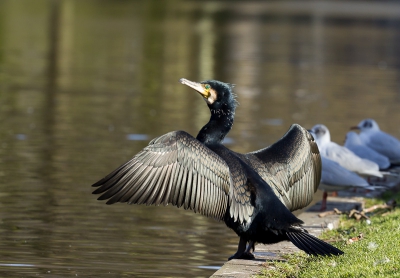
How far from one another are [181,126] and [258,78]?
10154 mm

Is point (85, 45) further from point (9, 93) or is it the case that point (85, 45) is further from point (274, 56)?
point (9, 93)

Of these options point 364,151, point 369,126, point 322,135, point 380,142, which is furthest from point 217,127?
point 369,126

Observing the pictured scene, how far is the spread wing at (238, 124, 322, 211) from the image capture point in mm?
7285

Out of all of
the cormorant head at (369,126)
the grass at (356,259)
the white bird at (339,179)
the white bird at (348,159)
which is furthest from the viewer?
the cormorant head at (369,126)

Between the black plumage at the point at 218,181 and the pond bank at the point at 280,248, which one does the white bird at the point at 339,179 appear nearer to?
the pond bank at the point at 280,248

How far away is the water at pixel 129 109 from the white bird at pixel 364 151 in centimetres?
245

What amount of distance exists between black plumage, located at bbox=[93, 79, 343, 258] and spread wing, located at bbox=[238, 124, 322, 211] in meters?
0.01

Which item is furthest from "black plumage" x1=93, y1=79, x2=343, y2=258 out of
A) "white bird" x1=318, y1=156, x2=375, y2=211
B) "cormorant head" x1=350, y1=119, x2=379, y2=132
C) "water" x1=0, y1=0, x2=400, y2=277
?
"cormorant head" x1=350, y1=119, x2=379, y2=132

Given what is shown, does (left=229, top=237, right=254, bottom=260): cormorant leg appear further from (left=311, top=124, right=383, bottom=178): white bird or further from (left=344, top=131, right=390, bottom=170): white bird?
(left=344, top=131, right=390, bottom=170): white bird

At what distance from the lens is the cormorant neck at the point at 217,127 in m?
7.12

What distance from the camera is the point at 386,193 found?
11.0 metres

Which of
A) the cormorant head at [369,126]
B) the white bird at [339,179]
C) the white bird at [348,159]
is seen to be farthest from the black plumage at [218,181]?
the cormorant head at [369,126]

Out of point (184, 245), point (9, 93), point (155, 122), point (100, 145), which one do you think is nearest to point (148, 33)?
point (9, 93)

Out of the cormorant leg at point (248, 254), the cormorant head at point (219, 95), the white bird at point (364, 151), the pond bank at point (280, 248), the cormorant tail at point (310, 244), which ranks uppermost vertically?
the cormorant head at point (219, 95)
